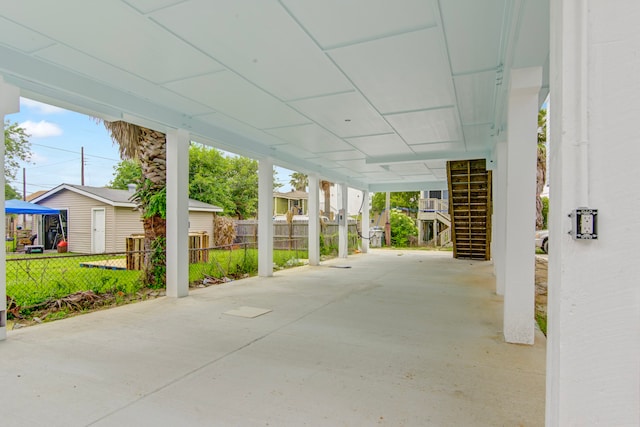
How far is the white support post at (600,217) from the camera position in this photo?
1.13 metres

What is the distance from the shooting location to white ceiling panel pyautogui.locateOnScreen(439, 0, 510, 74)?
251 centimetres

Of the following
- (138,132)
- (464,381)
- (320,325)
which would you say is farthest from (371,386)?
(138,132)

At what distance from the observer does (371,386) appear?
252 centimetres

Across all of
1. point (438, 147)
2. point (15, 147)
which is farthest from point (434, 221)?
point (15, 147)

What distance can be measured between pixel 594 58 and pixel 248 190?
18.0 metres

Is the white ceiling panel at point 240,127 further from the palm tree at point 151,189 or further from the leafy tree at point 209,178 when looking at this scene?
the leafy tree at point 209,178

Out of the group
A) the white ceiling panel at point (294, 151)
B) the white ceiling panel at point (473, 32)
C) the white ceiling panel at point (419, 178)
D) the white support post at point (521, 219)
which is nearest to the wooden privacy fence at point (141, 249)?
the white ceiling panel at point (294, 151)

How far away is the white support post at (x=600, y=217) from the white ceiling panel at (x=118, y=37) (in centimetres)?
290

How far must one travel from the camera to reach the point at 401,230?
17.8 meters

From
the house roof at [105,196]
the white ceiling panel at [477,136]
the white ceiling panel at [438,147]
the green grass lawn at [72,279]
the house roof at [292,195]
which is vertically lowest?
the green grass lawn at [72,279]

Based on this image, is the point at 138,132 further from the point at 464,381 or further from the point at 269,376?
the point at 464,381

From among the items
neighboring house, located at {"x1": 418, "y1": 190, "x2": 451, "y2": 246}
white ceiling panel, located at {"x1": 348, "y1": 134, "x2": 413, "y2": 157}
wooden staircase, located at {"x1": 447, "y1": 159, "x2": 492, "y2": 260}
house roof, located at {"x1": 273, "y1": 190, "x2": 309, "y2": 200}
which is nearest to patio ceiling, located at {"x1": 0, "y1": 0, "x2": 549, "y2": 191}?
white ceiling panel, located at {"x1": 348, "y1": 134, "x2": 413, "y2": 157}

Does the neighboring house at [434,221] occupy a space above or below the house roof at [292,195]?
below

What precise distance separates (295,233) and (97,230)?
6798mm
